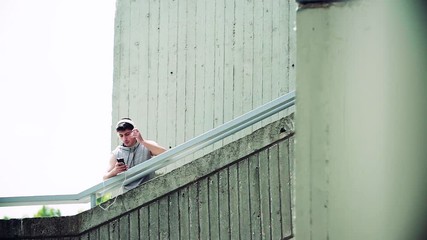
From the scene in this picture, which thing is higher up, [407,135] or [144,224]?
[407,135]

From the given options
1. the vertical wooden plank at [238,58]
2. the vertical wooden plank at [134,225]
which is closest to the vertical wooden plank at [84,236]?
the vertical wooden plank at [134,225]

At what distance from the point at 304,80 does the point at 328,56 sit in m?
0.11

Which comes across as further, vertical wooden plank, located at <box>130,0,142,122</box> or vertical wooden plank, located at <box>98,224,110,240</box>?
vertical wooden plank, located at <box>130,0,142,122</box>

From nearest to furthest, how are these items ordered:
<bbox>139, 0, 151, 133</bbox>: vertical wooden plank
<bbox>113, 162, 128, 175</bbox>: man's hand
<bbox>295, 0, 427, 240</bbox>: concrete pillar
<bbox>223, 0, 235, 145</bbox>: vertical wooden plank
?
<bbox>295, 0, 427, 240</bbox>: concrete pillar
<bbox>113, 162, 128, 175</bbox>: man's hand
<bbox>223, 0, 235, 145</bbox>: vertical wooden plank
<bbox>139, 0, 151, 133</bbox>: vertical wooden plank

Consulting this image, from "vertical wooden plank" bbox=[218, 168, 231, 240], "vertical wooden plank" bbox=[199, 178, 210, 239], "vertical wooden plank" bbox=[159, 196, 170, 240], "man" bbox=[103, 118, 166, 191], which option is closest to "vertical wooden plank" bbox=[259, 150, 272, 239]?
"vertical wooden plank" bbox=[218, 168, 231, 240]

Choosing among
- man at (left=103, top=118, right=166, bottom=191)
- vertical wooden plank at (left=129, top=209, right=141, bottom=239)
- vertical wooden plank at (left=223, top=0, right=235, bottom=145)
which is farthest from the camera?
vertical wooden plank at (left=223, top=0, right=235, bottom=145)

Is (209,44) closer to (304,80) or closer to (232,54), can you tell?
(232,54)

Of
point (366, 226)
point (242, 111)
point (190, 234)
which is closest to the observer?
point (366, 226)

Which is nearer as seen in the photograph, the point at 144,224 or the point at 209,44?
the point at 144,224

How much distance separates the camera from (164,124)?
9703 mm

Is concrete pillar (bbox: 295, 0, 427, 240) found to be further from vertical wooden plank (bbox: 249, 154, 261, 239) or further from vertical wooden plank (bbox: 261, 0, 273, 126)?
vertical wooden plank (bbox: 261, 0, 273, 126)

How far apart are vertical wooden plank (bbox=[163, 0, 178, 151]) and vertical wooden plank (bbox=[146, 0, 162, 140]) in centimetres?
12

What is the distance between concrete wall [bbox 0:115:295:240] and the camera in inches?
252


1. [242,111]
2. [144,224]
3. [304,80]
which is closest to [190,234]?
[144,224]
